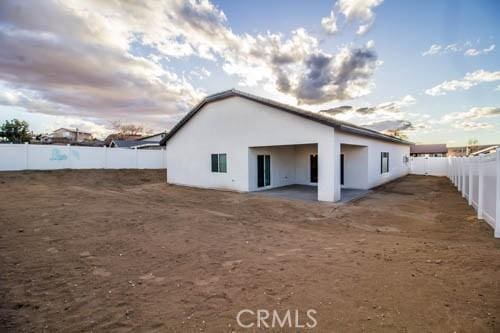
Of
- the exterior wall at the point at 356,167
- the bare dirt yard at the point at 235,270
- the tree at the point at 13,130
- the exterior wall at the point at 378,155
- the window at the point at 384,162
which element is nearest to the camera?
the bare dirt yard at the point at 235,270

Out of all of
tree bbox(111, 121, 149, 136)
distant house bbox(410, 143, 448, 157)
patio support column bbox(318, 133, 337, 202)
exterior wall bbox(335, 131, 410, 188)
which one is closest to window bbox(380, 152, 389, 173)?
exterior wall bbox(335, 131, 410, 188)

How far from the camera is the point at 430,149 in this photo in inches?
1897

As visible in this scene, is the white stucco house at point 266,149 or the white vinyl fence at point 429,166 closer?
the white stucco house at point 266,149

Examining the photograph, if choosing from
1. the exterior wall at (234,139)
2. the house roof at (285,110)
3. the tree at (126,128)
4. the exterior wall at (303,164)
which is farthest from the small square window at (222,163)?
the tree at (126,128)

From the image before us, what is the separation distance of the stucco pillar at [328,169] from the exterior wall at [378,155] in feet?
1.85

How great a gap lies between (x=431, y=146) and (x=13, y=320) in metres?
60.1

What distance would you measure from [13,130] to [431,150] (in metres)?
65.7

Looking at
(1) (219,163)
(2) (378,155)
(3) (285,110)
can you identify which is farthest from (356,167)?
(1) (219,163)

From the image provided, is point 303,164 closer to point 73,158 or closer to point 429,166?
point 73,158

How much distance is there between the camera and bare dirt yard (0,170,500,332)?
9.10 ft

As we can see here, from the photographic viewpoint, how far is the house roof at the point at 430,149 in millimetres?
47531

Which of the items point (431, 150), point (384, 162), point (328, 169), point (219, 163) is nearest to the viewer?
point (328, 169)

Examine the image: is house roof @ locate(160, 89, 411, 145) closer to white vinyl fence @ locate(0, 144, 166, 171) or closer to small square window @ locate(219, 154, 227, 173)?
small square window @ locate(219, 154, 227, 173)

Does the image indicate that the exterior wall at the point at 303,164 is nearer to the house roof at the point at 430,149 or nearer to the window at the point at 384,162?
the window at the point at 384,162
